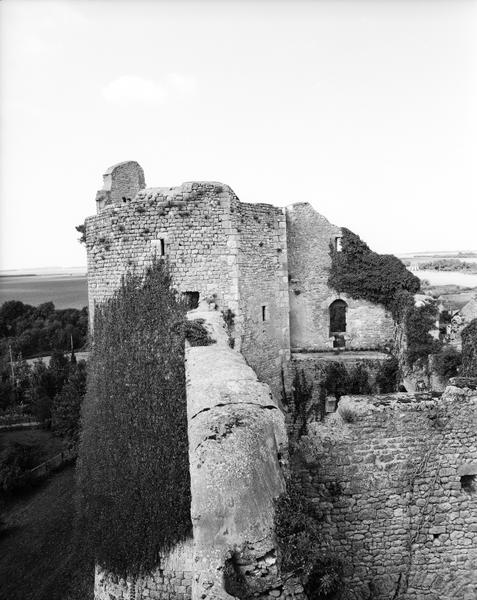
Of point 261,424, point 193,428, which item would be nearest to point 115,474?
point 193,428

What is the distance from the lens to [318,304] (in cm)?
1433

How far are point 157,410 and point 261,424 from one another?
4.74 meters

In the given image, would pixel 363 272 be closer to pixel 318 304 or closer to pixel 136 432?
pixel 318 304

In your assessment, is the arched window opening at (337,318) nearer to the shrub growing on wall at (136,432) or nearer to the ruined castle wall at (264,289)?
the ruined castle wall at (264,289)

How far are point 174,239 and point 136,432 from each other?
4350 mm

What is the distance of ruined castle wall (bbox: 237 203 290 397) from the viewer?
10.5 meters

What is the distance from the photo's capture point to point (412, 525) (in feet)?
19.1

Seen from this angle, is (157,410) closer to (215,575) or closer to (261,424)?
(261,424)

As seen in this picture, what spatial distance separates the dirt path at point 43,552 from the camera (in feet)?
37.2

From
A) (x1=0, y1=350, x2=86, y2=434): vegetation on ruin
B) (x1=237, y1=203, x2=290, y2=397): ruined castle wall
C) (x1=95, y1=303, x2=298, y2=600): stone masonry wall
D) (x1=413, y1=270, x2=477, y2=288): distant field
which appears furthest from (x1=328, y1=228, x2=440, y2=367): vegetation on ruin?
(x1=0, y1=350, x2=86, y2=434): vegetation on ruin

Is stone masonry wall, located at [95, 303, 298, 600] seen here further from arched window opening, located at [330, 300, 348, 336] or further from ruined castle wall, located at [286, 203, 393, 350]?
arched window opening, located at [330, 300, 348, 336]

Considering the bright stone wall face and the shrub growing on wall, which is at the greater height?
the bright stone wall face

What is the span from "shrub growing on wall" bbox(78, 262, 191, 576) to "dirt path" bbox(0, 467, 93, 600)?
279cm

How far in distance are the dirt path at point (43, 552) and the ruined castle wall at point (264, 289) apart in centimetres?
670
